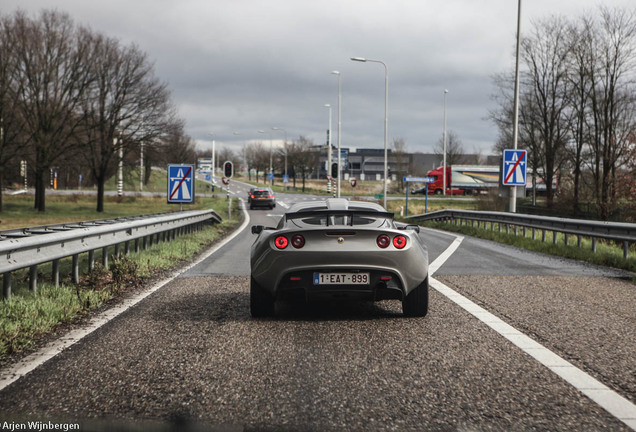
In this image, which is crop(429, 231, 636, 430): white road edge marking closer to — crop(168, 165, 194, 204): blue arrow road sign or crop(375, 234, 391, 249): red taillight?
crop(375, 234, 391, 249): red taillight

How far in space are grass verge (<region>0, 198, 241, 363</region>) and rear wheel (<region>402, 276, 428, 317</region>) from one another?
10.8 ft

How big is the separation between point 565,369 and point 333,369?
5.39 feet

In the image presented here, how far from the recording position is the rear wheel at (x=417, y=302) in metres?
6.28

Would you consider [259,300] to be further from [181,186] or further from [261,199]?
[261,199]

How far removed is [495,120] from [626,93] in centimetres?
930

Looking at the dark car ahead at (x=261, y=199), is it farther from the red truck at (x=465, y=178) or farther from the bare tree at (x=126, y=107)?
the red truck at (x=465, y=178)

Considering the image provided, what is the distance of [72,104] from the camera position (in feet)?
113

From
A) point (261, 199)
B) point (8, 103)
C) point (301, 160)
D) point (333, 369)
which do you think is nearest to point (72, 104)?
point (8, 103)

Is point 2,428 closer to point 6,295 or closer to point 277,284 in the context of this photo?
point 277,284

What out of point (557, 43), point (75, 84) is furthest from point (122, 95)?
point (557, 43)

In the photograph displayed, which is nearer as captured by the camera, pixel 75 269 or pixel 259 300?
pixel 259 300

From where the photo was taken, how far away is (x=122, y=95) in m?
37.5

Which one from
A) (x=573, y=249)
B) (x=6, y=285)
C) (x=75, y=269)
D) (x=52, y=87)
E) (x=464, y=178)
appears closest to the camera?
(x=6, y=285)

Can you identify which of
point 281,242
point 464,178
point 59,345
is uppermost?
point 464,178
